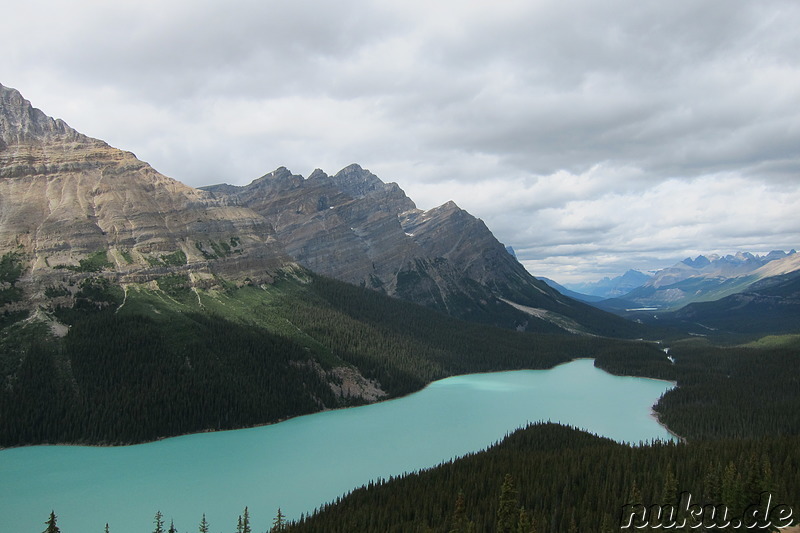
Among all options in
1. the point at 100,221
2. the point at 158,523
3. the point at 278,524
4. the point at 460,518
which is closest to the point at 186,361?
the point at 100,221

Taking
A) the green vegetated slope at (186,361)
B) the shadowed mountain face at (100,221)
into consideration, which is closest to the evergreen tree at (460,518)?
the green vegetated slope at (186,361)

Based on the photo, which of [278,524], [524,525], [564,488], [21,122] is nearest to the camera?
[524,525]

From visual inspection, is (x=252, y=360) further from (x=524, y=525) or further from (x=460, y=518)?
(x=524, y=525)

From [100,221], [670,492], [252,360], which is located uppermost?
[100,221]

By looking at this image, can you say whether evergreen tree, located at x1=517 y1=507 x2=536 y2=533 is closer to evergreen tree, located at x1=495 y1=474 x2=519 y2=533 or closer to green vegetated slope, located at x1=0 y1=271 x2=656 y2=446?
evergreen tree, located at x1=495 y1=474 x2=519 y2=533

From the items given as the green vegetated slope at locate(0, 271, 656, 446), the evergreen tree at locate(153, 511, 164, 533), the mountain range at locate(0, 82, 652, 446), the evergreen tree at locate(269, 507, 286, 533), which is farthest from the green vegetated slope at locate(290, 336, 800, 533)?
the mountain range at locate(0, 82, 652, 446)

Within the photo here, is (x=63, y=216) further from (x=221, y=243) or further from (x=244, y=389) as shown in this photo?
(x=244, y=389)

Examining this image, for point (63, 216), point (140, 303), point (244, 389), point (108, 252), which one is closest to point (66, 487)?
point (244, 389)

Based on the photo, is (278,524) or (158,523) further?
(278,524)
